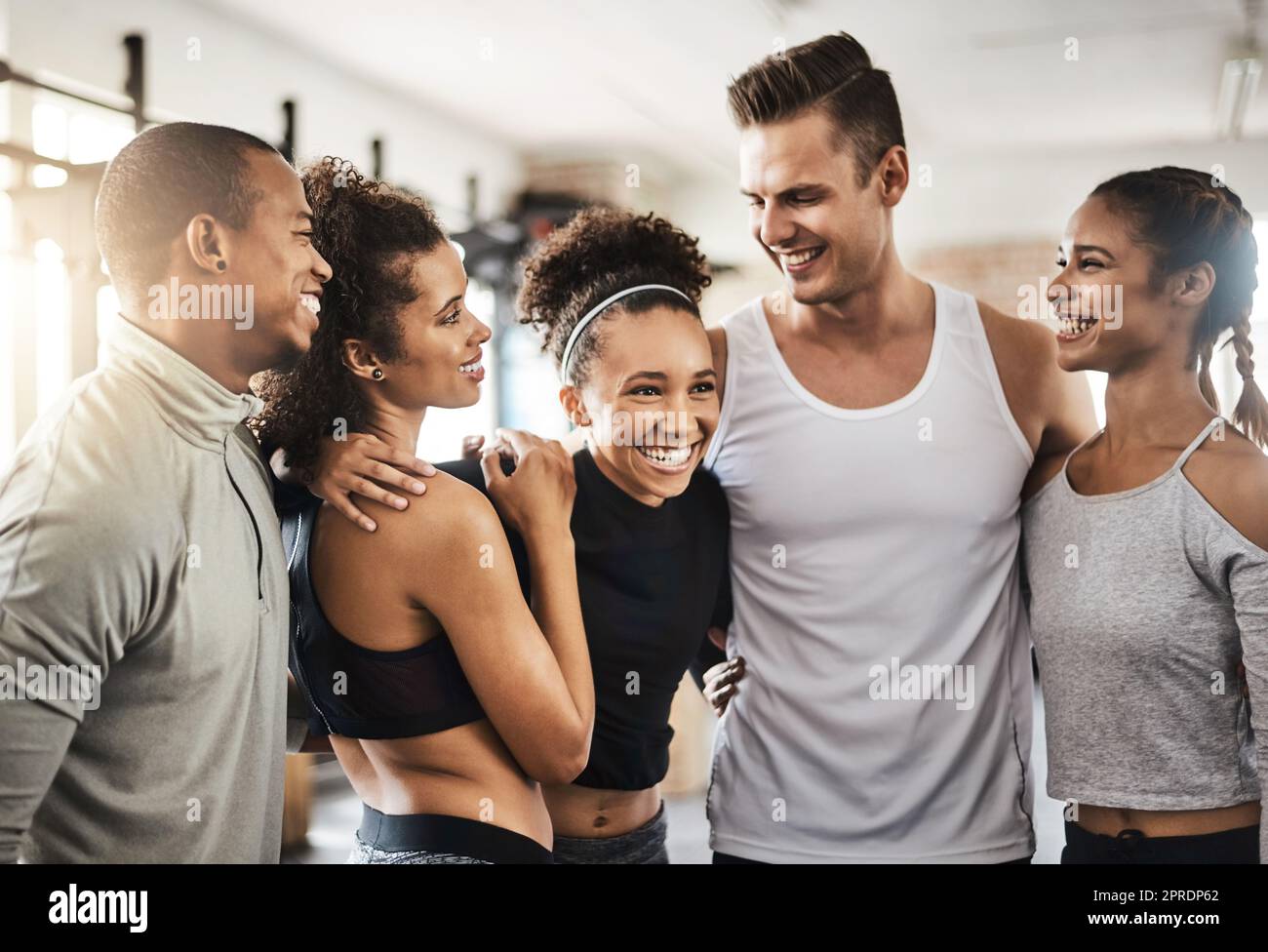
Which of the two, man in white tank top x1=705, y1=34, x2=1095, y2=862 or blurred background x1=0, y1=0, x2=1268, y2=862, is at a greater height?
blurred background x1=0, y1=0, x2=1268, y2=862

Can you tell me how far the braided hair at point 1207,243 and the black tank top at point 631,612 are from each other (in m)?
0.61

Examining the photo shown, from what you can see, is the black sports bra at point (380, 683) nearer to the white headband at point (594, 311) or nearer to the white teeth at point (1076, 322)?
the white headband at point (594, 311)

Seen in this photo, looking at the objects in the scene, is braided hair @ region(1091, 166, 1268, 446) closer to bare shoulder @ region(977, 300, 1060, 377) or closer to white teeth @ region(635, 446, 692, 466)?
bare shoulder @ region(977, 300, 1060, 377)

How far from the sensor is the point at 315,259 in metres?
1.10

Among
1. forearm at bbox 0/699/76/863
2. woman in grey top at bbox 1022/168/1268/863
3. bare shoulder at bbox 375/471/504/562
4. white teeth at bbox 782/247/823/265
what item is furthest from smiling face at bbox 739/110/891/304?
forearm at bbox 0/699/76/863

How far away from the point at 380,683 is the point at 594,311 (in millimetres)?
522

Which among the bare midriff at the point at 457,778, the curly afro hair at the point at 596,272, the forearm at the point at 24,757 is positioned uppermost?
the curly afro hair at the point at 596,272

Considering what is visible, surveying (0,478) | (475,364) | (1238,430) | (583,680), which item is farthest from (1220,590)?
(0,478)

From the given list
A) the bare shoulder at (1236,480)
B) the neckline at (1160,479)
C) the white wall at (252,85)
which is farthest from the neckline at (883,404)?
the white wall at (252,85)

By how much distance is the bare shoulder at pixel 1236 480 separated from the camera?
1.10m

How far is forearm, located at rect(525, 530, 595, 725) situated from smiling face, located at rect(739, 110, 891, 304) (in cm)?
46

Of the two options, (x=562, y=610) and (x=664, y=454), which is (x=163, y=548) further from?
(x=664, y=454)

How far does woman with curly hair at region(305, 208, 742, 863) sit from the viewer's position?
1.32 metres
